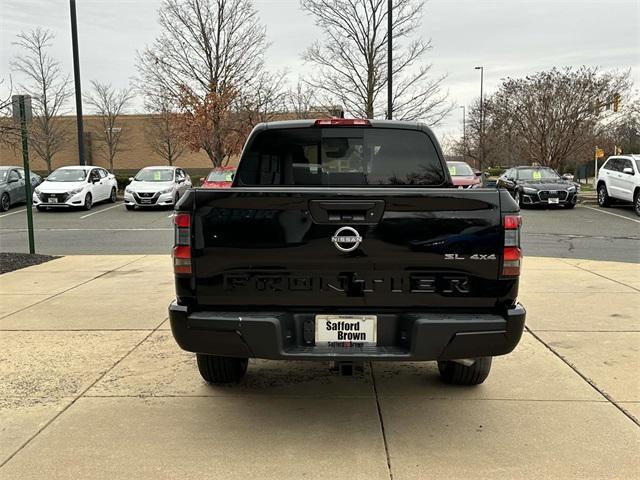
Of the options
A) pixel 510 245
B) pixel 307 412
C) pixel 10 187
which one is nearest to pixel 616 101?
pixel 10 187

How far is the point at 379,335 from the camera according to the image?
10.7 ft

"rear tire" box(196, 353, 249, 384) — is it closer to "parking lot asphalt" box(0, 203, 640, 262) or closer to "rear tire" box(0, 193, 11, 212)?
"parking lot asphalt" box(0, 203, 640, 262)

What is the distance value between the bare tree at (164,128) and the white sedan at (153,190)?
6.14 metres

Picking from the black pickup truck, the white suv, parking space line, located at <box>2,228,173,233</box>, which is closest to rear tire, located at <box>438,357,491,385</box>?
the black pickup truck

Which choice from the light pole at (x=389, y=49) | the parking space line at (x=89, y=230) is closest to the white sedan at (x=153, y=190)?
the parking space line at (x=89, y=230)

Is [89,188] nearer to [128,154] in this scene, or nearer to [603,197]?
[603,197]

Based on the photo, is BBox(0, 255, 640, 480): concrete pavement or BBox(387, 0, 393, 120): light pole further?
BBox(387, 0, 393, 120): light pole

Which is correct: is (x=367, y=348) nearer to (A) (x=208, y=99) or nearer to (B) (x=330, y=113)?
(B) (x=330, y=113)

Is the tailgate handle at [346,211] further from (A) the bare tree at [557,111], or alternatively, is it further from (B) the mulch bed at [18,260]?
(A) the bare tree at [557,111]

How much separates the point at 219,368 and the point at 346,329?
1.34 meters

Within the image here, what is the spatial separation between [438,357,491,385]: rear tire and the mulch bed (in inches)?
293

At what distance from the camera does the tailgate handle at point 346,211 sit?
318cm

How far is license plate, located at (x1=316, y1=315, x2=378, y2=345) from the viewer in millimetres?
3250

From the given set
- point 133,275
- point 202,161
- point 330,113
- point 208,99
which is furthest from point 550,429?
point 202,161
